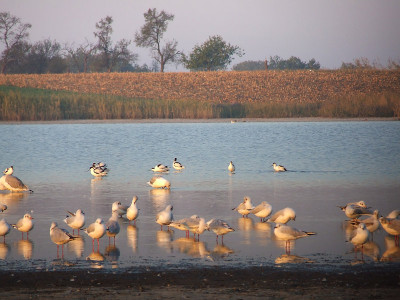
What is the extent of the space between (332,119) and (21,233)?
4474 cm

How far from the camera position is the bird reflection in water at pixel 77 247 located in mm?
11109

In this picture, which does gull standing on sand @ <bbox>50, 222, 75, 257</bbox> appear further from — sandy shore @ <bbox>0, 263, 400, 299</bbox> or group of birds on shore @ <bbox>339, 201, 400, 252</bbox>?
group of birds on shore @ <bbox>339, 201, 400, 252</bbox>

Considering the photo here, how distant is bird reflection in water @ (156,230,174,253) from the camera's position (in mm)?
11523

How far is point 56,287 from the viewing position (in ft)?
28.7

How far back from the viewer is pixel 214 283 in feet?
29.2

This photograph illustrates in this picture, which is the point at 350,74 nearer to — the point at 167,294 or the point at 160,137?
the point at 160,137

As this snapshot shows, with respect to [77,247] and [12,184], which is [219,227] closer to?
[77,247]

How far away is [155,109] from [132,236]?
44.8m

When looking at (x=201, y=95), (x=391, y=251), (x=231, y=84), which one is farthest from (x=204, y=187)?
(x=231, y=84)

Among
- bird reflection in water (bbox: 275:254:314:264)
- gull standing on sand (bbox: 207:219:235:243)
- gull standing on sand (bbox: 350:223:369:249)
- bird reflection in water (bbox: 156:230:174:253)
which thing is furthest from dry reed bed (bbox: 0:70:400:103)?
bird reflection in water (bbox: 275:254:314:264)

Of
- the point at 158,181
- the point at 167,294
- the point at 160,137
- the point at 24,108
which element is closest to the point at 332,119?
the point at 160,137

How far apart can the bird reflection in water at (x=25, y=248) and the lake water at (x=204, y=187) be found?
0.02 m

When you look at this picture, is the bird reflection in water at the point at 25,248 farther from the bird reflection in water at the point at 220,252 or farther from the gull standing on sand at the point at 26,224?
the bird reflection in water at the point at 220,252

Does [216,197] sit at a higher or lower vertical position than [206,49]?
lower
